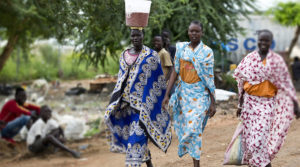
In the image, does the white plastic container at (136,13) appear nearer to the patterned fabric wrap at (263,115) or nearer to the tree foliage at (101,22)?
the patterned fabric wrap at (263,115)

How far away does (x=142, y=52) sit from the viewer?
14.2 ft

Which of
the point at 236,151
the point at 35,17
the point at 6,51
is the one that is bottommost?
the point at 236,151

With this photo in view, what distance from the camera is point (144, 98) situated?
14.1ft

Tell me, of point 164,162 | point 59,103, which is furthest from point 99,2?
point 59,103

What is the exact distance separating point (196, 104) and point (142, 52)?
82 cm

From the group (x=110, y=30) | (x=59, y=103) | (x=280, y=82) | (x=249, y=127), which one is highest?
(x=110, y=30)

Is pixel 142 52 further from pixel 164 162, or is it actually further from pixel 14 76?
pixel 14 76

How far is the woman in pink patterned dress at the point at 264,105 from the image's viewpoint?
379cm

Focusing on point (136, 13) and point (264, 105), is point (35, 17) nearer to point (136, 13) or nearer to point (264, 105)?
point (136, 13)

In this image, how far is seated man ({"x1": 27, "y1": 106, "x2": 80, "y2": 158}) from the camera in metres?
7.27

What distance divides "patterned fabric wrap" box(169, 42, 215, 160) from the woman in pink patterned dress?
0.40m

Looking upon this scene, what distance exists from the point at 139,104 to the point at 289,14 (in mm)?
13537

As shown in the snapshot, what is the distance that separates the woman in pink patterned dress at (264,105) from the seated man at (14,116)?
5160 millimetres

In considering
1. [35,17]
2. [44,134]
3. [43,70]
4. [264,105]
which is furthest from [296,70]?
[43,70]
